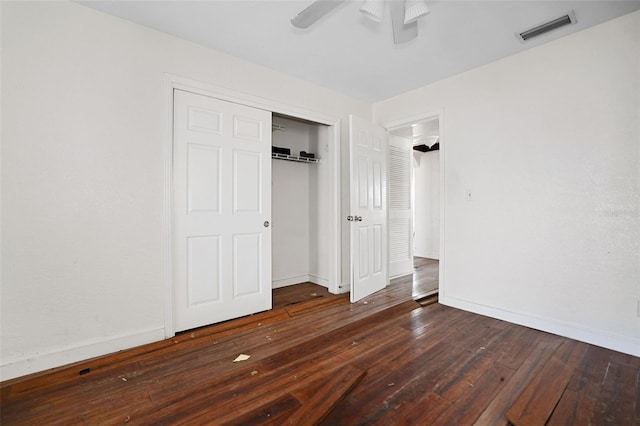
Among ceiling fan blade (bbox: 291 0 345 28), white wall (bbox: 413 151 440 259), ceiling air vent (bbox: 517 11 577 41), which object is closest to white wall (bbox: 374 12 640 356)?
ceiling air vent (bbox: 517 11 577 41)

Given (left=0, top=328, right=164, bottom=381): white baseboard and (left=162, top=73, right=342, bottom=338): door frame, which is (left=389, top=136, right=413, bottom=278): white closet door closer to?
(left=162, top=73, right=342, bottom=338): door frame

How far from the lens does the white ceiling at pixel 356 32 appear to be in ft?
6.73

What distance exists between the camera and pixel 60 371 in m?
1.89

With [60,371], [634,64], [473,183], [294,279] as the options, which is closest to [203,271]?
[60,371]

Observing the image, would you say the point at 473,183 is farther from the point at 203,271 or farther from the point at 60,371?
the point at 60,371

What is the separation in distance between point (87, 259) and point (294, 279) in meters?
2.45

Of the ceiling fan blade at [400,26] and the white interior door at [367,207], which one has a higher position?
the ceiling fan blade at [400,26]

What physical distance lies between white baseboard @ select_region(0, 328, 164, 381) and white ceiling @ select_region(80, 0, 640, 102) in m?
2.53

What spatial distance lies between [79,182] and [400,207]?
13.4 ft

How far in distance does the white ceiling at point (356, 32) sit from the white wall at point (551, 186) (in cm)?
28

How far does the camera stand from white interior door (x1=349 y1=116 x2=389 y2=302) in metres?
3.27

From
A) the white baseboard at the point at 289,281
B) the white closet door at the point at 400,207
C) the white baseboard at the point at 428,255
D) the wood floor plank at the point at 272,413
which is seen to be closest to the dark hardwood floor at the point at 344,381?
the wood floor plank at the point at 272,413

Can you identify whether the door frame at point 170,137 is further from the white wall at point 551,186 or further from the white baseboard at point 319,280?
the white wall at point 551,186

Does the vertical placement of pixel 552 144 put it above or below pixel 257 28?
below
